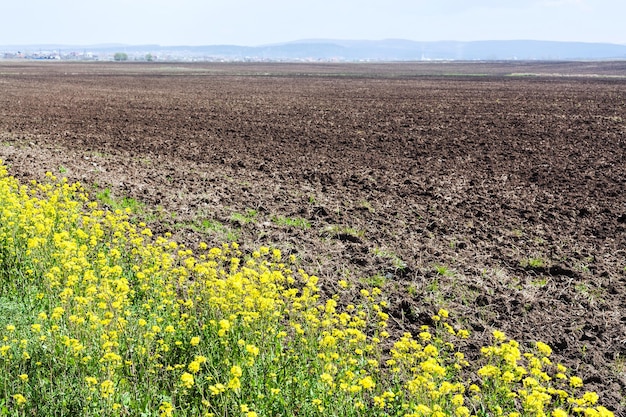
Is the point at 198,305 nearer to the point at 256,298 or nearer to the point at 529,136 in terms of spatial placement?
the point at 256,298

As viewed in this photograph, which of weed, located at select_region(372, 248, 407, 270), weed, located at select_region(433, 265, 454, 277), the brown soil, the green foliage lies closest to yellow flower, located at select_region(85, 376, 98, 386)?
the green foliage

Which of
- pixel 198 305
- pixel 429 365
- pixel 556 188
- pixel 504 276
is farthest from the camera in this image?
pixel 556 188

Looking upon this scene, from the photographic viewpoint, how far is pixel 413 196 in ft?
42.4

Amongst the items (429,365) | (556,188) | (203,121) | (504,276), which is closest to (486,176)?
(556,188)

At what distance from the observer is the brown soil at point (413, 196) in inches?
307

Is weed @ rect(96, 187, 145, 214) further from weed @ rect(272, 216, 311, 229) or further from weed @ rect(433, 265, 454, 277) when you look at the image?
weed @ rect(433, 265, 454, 277)

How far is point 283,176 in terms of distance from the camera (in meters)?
14.9

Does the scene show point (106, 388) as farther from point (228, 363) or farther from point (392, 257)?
point (392, 257)

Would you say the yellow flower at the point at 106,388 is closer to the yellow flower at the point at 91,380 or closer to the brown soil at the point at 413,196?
the yellow flower at the point at 91,380

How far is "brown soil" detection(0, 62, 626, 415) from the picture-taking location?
7801mm

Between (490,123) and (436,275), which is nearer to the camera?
(436,275)

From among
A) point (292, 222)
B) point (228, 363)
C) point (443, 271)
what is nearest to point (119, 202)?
point (292, 222)

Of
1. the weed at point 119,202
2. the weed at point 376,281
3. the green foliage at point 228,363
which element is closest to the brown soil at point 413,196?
the weed at point 376,281

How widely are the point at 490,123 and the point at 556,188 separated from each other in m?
11.3
